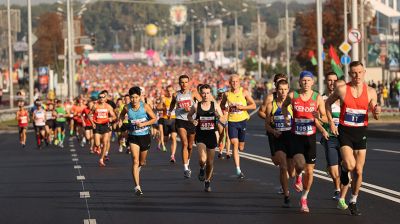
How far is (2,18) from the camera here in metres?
81.1

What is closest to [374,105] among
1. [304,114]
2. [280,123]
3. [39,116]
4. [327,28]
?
[304,114]

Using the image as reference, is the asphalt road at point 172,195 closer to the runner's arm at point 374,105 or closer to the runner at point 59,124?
the runner's arm at point 374,105

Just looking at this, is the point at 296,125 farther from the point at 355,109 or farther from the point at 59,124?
the point at 59,124

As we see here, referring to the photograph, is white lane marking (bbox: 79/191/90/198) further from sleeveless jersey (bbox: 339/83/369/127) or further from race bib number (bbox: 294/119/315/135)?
sleeveless jersey (bbox: 339/83/369/127)

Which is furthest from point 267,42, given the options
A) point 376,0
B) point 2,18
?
point 2,18

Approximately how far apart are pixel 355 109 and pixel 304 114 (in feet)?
2.47

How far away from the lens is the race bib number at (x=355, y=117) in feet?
45.2

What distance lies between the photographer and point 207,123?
17.8m

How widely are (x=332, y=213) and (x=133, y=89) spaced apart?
4.61m

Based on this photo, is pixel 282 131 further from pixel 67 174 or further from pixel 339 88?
pixel 67 174

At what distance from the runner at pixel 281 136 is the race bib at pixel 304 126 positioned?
160 millimetres

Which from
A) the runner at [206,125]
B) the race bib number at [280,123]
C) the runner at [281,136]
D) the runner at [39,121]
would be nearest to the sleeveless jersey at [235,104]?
the runner at [206,125]

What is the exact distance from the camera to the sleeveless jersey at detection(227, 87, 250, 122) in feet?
66.8

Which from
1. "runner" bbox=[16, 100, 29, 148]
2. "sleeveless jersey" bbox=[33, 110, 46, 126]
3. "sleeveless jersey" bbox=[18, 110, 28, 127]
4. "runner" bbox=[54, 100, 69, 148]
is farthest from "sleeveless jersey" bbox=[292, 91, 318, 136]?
"sleeveless jersey" bbox=[18, 110, 28, 127]
